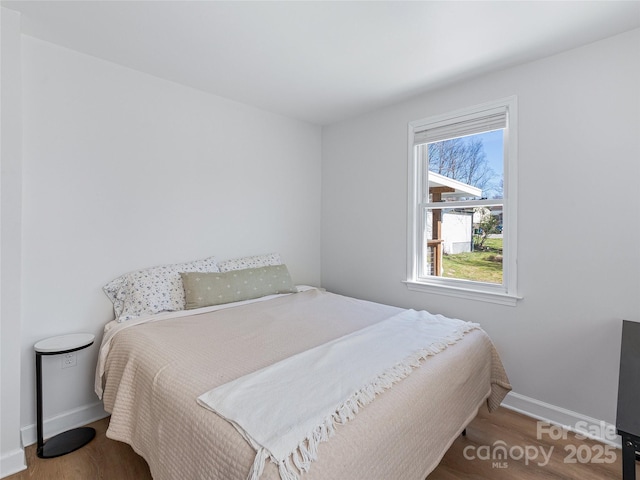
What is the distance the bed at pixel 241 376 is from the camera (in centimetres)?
103

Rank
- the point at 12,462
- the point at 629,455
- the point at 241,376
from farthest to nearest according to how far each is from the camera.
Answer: the point at 12,462
the point at 241,376
the point at 629,455

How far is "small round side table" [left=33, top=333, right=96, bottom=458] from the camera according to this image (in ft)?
6.07

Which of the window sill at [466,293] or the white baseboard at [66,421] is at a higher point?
the window sill at [466,293]

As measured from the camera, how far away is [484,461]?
1.79 m

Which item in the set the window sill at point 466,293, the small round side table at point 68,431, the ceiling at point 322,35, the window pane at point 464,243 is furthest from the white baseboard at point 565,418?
the small round side table at point 68,431

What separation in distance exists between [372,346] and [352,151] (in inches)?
91.5

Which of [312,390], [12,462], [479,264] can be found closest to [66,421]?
[12,462]

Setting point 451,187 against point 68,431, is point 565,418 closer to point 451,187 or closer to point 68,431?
point 451,187

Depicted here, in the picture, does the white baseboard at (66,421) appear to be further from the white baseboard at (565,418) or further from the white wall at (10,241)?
the white baseboard at (565,418)

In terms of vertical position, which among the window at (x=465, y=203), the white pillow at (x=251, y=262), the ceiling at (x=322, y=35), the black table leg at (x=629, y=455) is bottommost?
the black table leg at (x=629, y=455)

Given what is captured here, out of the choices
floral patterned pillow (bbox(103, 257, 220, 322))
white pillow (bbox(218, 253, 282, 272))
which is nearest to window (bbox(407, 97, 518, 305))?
white pillow (bbox(218, 253, 282, 272))

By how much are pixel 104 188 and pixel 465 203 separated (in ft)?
9.27

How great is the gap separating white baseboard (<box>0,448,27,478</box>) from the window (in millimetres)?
2881

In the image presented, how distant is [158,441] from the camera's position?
4.18ft
